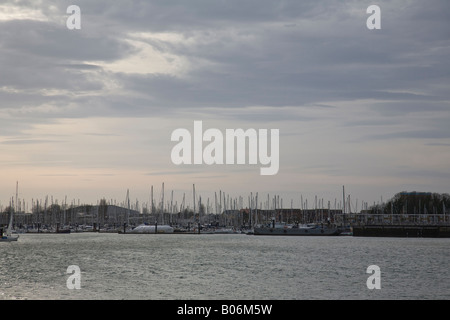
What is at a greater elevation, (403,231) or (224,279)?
(403,231)

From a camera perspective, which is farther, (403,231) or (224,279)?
(403,231)

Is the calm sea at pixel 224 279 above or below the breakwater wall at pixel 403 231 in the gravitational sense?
below

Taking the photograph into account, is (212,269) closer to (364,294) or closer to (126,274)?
(126,274)

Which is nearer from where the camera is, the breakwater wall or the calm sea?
the calm sea

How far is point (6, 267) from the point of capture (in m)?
70.8

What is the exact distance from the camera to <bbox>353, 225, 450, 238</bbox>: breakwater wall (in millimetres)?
175875

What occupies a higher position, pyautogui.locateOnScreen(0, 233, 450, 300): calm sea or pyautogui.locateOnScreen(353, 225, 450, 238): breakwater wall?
pyautogui.locateOnScreen(353, 225, 450, 238): breakwater wall

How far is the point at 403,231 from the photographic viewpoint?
17962 centimetres

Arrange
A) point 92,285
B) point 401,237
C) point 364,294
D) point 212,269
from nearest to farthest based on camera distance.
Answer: point 364,294 < point 92,285 < point 212,269 < point 401,237

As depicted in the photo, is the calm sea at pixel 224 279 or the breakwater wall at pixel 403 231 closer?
the calm sea at pixel 224 279

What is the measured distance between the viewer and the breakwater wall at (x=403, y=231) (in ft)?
577

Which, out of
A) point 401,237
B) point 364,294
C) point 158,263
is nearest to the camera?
point 364,294
